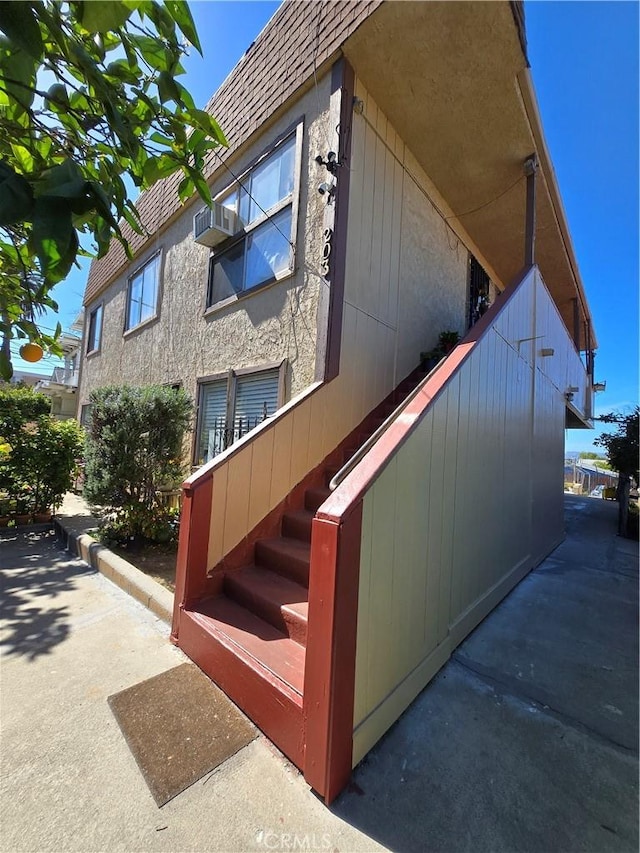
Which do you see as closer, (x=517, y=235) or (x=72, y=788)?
(x=72, y=788)

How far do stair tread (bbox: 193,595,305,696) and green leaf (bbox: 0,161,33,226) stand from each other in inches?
92.1

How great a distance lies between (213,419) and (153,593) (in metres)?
2.88

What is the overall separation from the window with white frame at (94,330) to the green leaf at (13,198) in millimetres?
11280

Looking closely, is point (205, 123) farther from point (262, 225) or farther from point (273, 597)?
point (262, 225)

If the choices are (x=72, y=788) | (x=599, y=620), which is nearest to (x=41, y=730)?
(x=72, y=788)

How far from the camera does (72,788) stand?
1.75 metres

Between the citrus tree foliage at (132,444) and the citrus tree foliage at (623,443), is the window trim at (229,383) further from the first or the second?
the citrus tree foliage at (623,443)

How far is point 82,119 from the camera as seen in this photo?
1523mm

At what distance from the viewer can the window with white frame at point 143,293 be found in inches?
316

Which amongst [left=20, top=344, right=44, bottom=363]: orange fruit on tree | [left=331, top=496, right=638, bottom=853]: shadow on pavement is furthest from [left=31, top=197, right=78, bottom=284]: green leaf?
[left=331, top=496, right=638, bottom=853]: shadow on pavement

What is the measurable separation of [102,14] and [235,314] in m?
4.50

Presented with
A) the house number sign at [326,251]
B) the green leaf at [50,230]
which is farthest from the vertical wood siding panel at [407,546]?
the house number sign at [326,251]

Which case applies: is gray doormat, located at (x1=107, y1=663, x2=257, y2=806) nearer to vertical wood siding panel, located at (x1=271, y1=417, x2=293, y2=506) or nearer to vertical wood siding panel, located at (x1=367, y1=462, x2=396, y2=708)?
vertical wood siding panel, located at (x1=367, y1=462, x2=396, y2=708)

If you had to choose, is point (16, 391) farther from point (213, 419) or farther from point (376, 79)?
point (376, 79)
